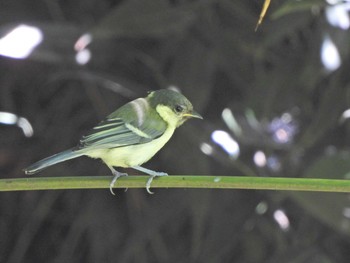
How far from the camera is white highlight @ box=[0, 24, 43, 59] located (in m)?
2.15

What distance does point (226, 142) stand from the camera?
2.37 metres

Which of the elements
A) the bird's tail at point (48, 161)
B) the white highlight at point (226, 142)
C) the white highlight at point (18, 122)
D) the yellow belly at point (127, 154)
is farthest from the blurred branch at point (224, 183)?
the white highlight at point (18, 122)

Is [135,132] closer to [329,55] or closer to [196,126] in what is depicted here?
[196,126]

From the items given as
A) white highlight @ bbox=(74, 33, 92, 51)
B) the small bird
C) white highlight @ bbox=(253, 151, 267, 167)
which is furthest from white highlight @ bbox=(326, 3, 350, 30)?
white highlight @ bbox=(74, 33, 92, 51)

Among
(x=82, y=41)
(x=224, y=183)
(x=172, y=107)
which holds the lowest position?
(x=224, y=183)

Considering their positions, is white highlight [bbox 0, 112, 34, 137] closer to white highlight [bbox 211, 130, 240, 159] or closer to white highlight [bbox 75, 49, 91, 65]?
white highlight [bbox 75, 49, 91, 65]

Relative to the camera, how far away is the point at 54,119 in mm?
2535

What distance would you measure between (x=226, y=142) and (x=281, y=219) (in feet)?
1.17

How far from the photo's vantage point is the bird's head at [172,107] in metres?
2.05

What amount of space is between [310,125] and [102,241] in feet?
2.56

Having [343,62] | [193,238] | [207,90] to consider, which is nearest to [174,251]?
[193,238]

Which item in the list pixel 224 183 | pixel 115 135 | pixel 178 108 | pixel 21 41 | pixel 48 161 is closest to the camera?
pixel 224 183

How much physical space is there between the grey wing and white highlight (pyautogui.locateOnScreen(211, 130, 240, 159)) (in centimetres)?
44

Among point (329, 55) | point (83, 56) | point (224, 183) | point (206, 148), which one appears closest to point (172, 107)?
point (206, 148)
